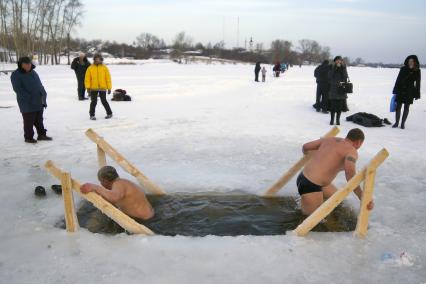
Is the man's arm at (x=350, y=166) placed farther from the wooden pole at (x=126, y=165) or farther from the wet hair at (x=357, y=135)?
the wooden pole at (x=126, y=165)

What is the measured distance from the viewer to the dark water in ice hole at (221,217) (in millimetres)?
4629

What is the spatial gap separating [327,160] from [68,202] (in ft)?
9.30

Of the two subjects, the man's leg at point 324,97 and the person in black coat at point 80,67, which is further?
the person in black coat at point 80,67

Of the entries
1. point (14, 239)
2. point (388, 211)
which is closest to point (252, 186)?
point (388, 211)

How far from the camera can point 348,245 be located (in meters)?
3.90

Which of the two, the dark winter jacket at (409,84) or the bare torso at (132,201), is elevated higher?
the dark winter jacket at (409,84)

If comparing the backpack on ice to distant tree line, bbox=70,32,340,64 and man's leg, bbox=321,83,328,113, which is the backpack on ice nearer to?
man's leg, bbox=321,83,328,113

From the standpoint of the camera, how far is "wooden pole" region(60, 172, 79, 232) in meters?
3.93

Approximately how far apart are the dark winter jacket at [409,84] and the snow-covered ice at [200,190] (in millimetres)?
862

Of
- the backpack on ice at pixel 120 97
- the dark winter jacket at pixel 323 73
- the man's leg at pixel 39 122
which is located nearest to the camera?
the man's leg at pixel 39 122

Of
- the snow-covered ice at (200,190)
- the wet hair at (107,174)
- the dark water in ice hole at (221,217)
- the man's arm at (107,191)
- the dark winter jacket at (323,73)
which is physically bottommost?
the dark water in ice hole at (221,217)

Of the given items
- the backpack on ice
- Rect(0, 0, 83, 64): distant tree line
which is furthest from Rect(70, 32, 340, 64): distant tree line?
the backpack on ice

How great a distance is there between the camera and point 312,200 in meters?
4.74

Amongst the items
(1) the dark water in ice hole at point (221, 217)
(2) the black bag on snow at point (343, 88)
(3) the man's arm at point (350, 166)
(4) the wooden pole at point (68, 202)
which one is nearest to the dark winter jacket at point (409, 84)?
(2) the black bag on snow at point (343, 88)
